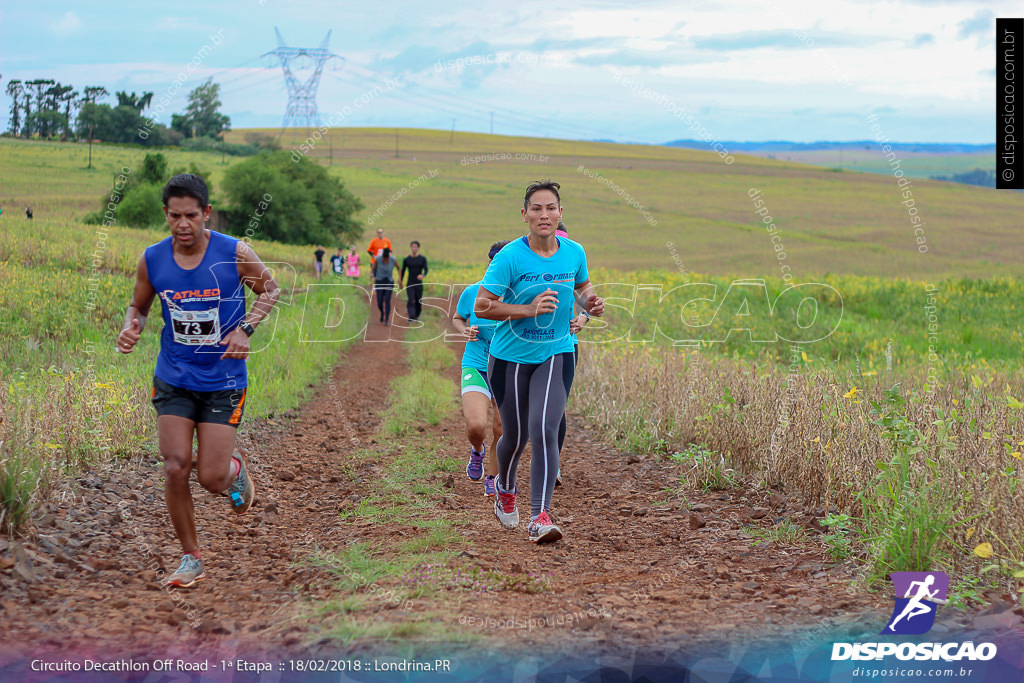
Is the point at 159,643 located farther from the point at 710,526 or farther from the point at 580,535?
the point at 710,526

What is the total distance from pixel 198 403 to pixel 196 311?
53 cm

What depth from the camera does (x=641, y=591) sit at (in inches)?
177

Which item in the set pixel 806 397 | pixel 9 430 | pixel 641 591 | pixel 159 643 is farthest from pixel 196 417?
pixel 806 397

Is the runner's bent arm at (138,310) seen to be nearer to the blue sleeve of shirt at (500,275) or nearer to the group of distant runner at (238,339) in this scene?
the group of distant runner at (238,339)

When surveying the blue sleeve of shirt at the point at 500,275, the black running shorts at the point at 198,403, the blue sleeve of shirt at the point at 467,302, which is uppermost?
the blue sleeve of shirt at the point at 500,275

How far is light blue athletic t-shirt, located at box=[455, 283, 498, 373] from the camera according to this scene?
6.94 meters

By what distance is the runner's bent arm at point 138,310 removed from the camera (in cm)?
464

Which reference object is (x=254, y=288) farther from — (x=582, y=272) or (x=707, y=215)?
(x=707, y=215)

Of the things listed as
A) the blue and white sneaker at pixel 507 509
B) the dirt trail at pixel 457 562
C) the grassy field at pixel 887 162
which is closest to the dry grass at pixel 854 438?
the dirt trail at pixel 457 562

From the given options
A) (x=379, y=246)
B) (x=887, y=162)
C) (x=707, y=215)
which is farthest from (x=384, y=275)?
(x=887, y=162)

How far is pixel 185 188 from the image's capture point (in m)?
4.62

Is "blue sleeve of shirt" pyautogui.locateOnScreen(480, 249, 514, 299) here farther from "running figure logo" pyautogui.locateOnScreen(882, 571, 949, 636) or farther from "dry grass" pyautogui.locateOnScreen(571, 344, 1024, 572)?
"running figure logo" pyautogui.locateOnScreen(882, 571, 949, 636)

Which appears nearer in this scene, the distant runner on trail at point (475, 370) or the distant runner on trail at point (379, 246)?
the distant runner on trail at point (475, 370)

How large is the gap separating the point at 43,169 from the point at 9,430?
23.9 meters
